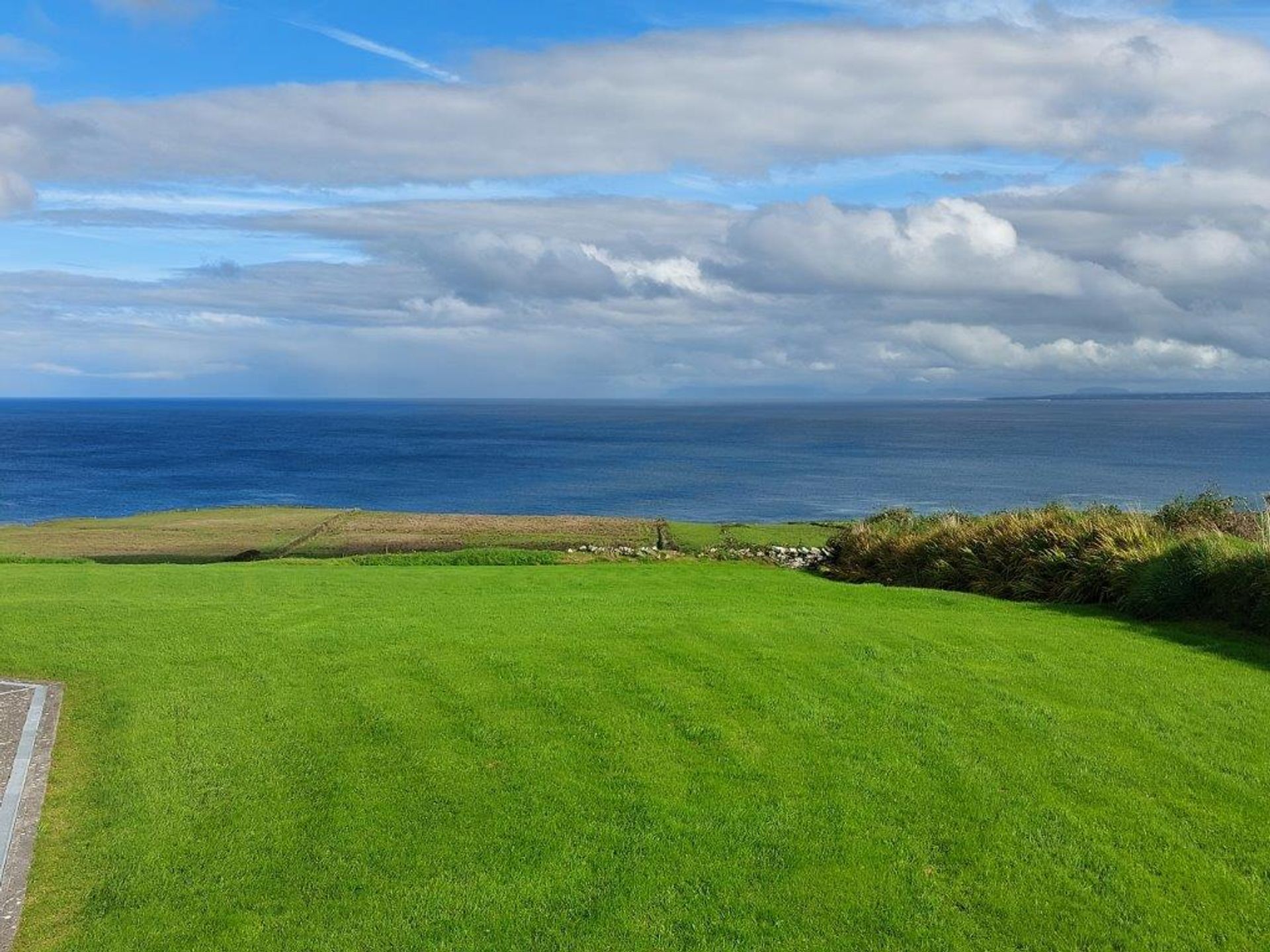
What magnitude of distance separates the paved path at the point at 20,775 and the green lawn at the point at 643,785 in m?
0.12

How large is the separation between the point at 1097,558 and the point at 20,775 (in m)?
15.1

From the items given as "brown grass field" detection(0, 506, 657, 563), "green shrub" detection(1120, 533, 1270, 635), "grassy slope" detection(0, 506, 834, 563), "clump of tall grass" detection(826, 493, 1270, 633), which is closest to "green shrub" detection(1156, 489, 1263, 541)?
"clump of tall grass" detection(826, 493, 1270, 633)

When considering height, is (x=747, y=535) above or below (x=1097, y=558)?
below

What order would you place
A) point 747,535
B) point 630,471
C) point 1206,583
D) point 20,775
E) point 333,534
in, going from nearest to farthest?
point 20,775 → point 1206,583 → point 747,535 → point 333,534 → point 630,471

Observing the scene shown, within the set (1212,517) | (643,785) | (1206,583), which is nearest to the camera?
(643,785)

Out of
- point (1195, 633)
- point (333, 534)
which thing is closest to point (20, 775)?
point (1195, 633)

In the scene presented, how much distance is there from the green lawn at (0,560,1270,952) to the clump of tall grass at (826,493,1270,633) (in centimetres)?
195

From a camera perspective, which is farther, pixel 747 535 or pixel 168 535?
pixel 168 535

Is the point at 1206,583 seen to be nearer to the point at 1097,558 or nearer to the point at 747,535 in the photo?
the point at 1097,558

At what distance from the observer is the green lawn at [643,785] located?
20.2ft

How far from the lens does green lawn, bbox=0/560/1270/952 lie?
6164mm

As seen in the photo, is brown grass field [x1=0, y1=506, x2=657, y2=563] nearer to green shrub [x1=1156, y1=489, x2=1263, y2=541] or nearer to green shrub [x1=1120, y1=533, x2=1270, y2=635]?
green shrub [x1=1156, y1=489, x2=1263, y2=541]

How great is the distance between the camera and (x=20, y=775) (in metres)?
8.05

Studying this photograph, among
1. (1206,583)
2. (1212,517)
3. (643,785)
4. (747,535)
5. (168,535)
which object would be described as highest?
(1212,517)
